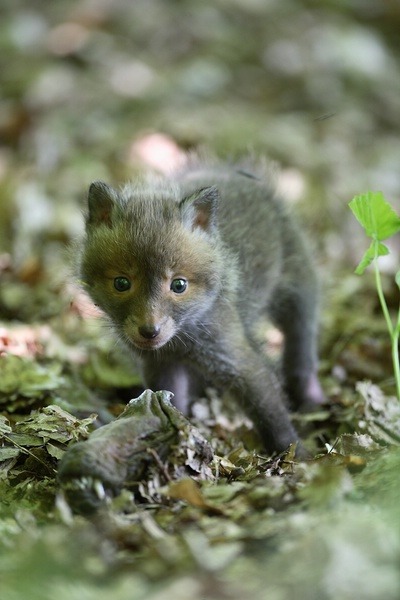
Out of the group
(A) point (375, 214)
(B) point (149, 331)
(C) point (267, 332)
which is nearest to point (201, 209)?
(B) point (149, 331)

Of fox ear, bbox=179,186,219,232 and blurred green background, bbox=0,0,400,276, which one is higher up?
fox ear, bbox=179,186,219,232

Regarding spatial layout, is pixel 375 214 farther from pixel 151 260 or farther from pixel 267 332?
pixel 267 332

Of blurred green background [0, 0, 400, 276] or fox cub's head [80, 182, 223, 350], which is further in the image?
blurred green background [0, 0, 400, 276]

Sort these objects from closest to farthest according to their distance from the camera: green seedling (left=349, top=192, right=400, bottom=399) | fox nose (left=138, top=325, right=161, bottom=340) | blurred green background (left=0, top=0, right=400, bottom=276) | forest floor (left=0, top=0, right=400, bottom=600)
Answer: forest floor (left=0, top=0, right=400, bottom=600), green seedling (left=349, top=192, right=400, bottom=399), fox nose (left=138, top=325, right=161, bottom=340), blurred green background (left=0, top=0, right=400, bottom=276)

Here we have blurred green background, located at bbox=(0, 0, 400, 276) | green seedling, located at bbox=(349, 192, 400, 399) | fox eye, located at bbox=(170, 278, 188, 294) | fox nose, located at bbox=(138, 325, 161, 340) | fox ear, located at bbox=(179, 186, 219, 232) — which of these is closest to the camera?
green seedling, located at bbox=(349, 192, 400, 399)

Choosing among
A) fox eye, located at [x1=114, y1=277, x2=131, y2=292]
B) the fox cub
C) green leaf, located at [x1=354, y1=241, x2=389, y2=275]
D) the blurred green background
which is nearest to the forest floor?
the blurred green background

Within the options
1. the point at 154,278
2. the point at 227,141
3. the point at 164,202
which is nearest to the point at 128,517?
the point at 154,278

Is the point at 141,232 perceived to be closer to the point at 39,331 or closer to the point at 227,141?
the point at 39,331

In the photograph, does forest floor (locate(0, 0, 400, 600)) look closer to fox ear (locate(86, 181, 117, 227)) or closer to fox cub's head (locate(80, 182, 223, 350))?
fox cub's head (locate(80, 182, 223, 350))
